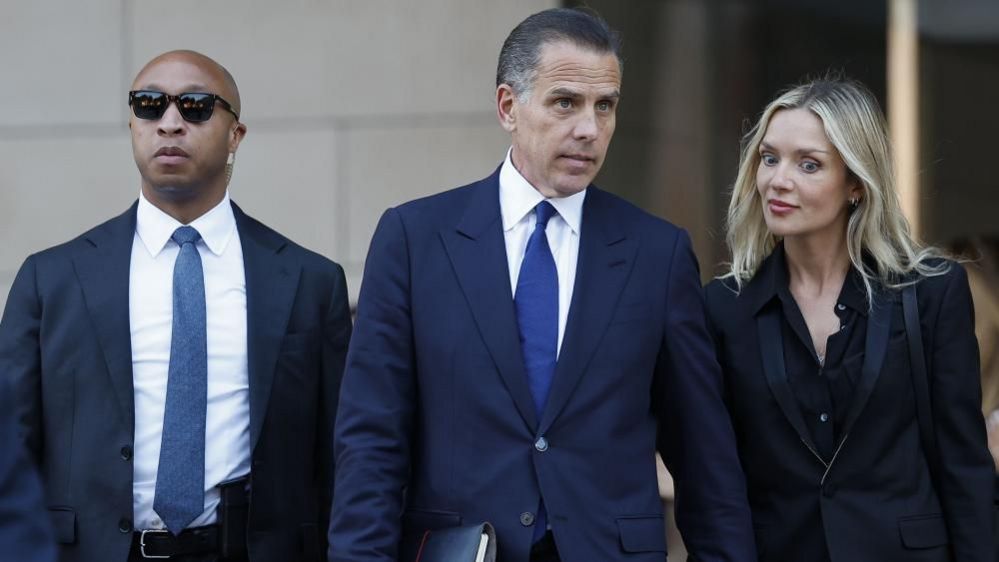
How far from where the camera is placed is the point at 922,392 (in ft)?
15.8

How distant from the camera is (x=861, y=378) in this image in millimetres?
4816

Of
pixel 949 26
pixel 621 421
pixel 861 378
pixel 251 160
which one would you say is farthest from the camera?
pixel 949 26

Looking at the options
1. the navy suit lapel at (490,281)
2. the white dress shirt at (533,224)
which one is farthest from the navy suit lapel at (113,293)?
the white dress shirt at (533,224)

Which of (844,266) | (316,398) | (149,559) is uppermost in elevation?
(844,266)

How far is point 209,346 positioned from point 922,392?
6.61ft

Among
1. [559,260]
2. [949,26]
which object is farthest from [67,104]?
[949,26]

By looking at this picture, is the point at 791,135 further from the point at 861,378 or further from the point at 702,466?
the point at 702,466

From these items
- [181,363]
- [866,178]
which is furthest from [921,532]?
[181,363]

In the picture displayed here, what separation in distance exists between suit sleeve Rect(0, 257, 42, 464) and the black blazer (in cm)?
199

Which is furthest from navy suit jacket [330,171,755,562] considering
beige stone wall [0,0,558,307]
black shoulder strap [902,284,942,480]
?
beige stone wall [0,0,558,307]

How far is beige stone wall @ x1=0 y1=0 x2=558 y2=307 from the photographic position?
7969 millimetres

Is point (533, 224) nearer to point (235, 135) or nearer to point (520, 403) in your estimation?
point (520, 403)

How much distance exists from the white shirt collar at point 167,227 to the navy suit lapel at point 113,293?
0.04 metres

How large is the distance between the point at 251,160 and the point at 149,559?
134 inches
